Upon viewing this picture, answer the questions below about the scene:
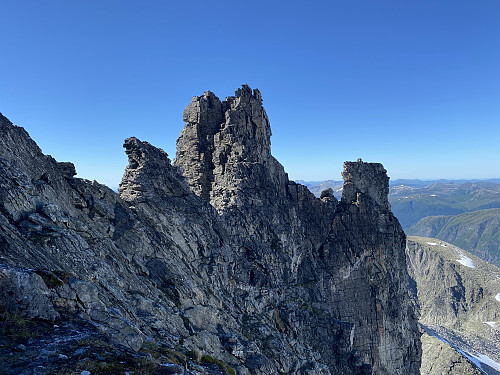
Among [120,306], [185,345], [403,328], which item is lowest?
[403,328]

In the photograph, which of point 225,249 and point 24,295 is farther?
point 225,249

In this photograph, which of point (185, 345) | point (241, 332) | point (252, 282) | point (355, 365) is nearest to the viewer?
point (185, 345)

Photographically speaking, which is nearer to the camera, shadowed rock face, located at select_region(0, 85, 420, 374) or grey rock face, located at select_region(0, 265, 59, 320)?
grey rock face, located at select_region(0, 265, 59, 320)

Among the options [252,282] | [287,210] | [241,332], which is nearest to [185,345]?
[241,332]

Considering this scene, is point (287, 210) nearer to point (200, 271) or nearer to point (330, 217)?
point (330, 217)

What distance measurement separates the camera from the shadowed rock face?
1081 inches

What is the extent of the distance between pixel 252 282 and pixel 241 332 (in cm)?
1462

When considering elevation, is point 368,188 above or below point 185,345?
above

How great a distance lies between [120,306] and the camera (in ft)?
84.9

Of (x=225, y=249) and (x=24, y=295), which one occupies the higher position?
(x=24, y=295)

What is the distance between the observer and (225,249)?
56500 millimetres

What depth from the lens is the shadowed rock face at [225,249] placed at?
90.1 feet

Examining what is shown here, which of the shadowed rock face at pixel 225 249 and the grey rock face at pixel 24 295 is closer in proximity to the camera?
the grey rock face at pixel 24 295

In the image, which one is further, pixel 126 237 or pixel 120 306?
pixel 126 237
